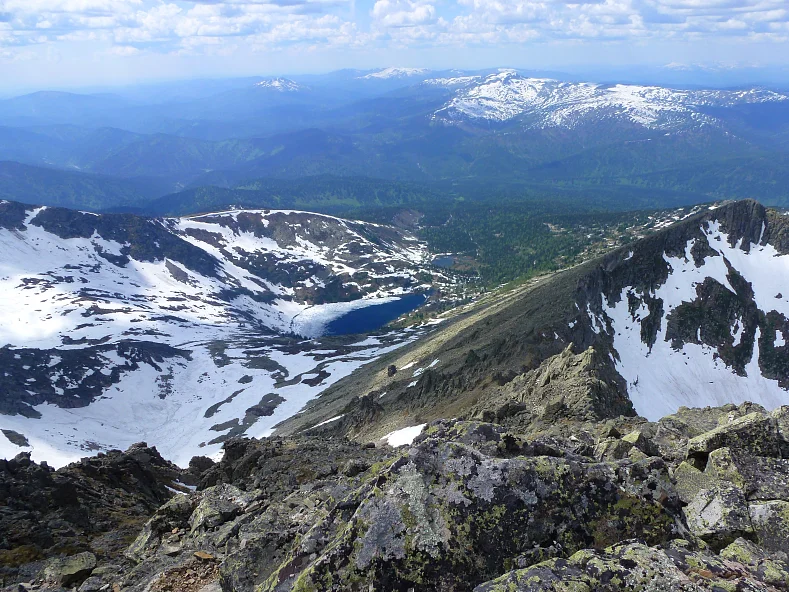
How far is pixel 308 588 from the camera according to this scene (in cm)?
1050

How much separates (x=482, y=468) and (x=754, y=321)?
113487mm

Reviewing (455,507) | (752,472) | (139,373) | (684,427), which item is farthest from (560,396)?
(139,373)

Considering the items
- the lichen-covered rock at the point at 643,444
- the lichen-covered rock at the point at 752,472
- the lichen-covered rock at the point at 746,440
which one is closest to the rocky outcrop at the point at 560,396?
the lichen-covered rock at the point at 643,444

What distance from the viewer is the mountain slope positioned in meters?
65.6

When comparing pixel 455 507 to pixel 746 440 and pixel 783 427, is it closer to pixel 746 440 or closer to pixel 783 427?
pixel 746 440

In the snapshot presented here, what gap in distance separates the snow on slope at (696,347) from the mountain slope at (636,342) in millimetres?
243

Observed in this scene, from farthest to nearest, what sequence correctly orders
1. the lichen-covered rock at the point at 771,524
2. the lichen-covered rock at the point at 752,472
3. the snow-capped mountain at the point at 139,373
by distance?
the snow-capped mountain at the point at 139,373 → the lichen-covered rock at the point at 752,472 → the lichen-covered rock at the point at 771,524

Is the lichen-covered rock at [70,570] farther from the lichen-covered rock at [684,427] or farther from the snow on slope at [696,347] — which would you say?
the snow on slope at [696,347]

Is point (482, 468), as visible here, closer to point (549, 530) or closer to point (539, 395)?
point (549, 530)

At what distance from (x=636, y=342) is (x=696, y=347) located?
1435cm

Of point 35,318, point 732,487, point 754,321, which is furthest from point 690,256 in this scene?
point 35,318

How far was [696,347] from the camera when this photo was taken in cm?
9688

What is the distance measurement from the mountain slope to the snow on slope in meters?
0.24

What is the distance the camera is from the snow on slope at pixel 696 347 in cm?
8331
